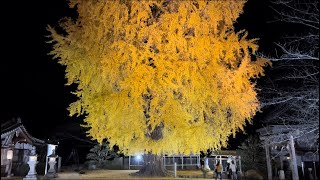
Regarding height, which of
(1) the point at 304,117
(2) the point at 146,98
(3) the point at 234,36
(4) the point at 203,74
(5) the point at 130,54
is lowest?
(1) the point at 304,117

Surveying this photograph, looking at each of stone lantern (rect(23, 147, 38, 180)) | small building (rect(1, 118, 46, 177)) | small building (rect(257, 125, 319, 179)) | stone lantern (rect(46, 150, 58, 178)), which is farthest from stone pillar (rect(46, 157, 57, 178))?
small building (rect(257, 125, 319, 179))

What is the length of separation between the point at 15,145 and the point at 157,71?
35.8 feet

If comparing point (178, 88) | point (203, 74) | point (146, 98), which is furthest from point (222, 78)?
point (146, 98)

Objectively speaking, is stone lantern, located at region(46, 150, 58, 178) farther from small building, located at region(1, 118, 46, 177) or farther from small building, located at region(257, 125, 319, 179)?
small building, located at region(257, 125, 319, 179)

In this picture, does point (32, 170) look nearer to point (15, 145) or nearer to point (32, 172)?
point (32, 172)

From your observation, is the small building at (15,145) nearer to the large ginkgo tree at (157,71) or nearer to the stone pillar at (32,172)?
the stone pillar at (32,172)

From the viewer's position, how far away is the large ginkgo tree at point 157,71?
460 inches

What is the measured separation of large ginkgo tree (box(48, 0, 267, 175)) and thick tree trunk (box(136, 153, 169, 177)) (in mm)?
2509

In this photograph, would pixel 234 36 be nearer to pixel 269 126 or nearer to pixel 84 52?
pixel 84 52

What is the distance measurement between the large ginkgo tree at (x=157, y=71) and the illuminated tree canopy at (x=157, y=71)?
0.04 m

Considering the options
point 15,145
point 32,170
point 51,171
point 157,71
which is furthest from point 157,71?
point 15,145

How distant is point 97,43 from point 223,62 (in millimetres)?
5712

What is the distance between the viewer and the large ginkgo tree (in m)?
11.7

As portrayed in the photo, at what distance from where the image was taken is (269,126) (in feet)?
62.3
